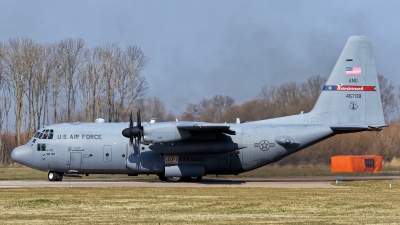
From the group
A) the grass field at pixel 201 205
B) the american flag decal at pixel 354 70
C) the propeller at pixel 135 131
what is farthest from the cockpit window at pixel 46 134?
the american flag decal at pixel 354 70

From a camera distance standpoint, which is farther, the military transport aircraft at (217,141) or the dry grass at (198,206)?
the military transport aircraft at (217,141)

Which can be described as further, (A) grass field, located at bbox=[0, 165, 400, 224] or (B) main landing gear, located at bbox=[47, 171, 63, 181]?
(B) main landing gear, located at bbox=[47, 171, 63, 181]

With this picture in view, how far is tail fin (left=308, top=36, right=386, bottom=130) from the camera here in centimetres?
3425

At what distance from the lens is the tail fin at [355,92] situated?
34250mm

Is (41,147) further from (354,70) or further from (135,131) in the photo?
(354,70)

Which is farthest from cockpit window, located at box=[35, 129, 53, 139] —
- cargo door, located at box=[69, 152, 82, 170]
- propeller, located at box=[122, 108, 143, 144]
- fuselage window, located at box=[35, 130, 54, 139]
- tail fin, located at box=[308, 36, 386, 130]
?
tail fin, located at box=[308, 36, 386, 130]

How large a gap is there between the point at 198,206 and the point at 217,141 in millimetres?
11541

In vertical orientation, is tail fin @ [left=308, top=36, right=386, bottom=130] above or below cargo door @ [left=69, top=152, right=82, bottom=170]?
above

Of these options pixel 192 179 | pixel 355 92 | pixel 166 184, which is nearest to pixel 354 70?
pixel 355 92

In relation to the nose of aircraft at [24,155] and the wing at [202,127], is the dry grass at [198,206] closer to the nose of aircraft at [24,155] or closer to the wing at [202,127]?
the wing at [202,127]

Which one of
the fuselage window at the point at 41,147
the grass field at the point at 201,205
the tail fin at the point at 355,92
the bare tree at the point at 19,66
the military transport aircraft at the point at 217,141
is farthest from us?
the bare tree at the point at 19,66

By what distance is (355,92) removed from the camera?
34.5 m

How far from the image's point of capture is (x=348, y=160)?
4428 cm

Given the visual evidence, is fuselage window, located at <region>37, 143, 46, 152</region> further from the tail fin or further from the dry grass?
the tail fin
